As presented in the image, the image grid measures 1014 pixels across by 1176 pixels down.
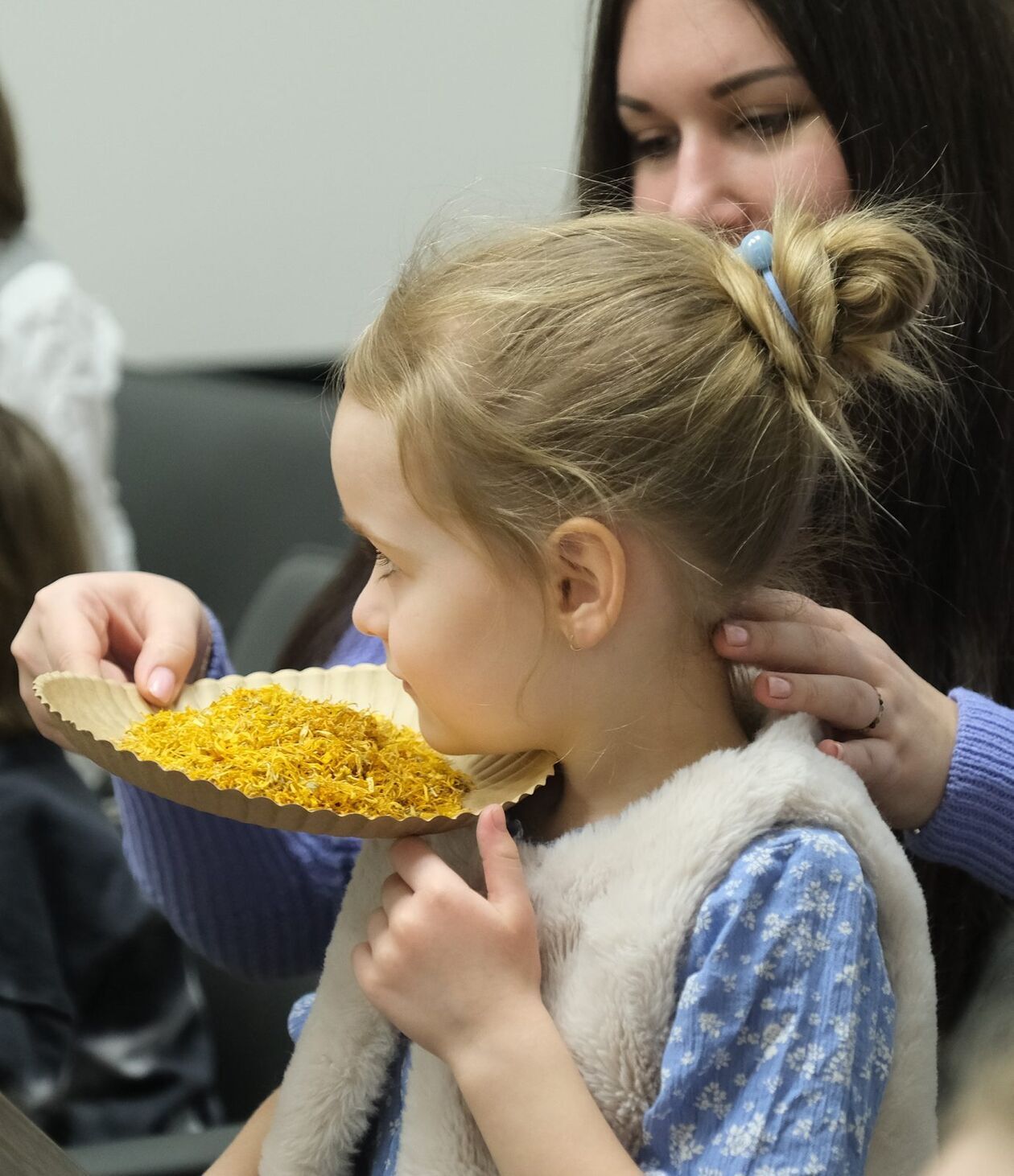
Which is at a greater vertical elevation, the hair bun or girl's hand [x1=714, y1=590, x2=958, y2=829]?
the hair bun

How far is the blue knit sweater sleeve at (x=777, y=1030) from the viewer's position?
2.10ft

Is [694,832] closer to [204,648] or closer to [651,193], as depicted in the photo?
[204,648]

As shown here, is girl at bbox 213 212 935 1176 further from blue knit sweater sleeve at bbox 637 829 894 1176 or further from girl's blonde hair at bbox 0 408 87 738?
girl's blonde hair at bbox 0 408 87 738

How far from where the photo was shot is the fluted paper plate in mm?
694

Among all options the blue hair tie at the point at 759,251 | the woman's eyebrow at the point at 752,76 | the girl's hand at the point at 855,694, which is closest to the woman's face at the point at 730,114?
the woman's eyebrow at the point at 752,76

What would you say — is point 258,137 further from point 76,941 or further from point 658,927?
point 658,927

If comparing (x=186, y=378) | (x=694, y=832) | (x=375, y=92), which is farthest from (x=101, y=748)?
(x=375, y=92)

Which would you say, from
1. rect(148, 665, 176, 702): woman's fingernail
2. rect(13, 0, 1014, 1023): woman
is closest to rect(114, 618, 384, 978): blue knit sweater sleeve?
rect(13, 0, 1014, 1023): woman

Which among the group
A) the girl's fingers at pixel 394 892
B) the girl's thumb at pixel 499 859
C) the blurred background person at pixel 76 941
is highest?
the girl's thumb at pixel 499 859

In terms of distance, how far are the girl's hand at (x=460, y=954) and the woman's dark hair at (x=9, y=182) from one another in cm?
163

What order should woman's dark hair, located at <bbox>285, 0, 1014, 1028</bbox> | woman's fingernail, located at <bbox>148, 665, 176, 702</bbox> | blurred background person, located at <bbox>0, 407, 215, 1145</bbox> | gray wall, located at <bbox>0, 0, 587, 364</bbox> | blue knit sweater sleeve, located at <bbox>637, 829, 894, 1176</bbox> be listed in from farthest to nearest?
gray wall, located at <bbox>0, 0, 587, 364</bbox> → blurred background person, located at <bbox>0, 407, 215, 1145</bbox> → woman's dark hair, located at <bbox>285, 0, 1014, 1028</bbox> → woman's fingernail, located at <bbox>148, 665, 176, 702</bbox> → blue knit sweater sleeve, located at <bbox>637, 829, 894, 1176</bbox>

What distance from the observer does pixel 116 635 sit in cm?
Result: 94

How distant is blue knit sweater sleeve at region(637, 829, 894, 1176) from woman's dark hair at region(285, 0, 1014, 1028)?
0.98 ft

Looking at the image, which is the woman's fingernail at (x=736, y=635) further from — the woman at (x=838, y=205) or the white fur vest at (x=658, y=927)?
the woman at (x=838, y=205)
